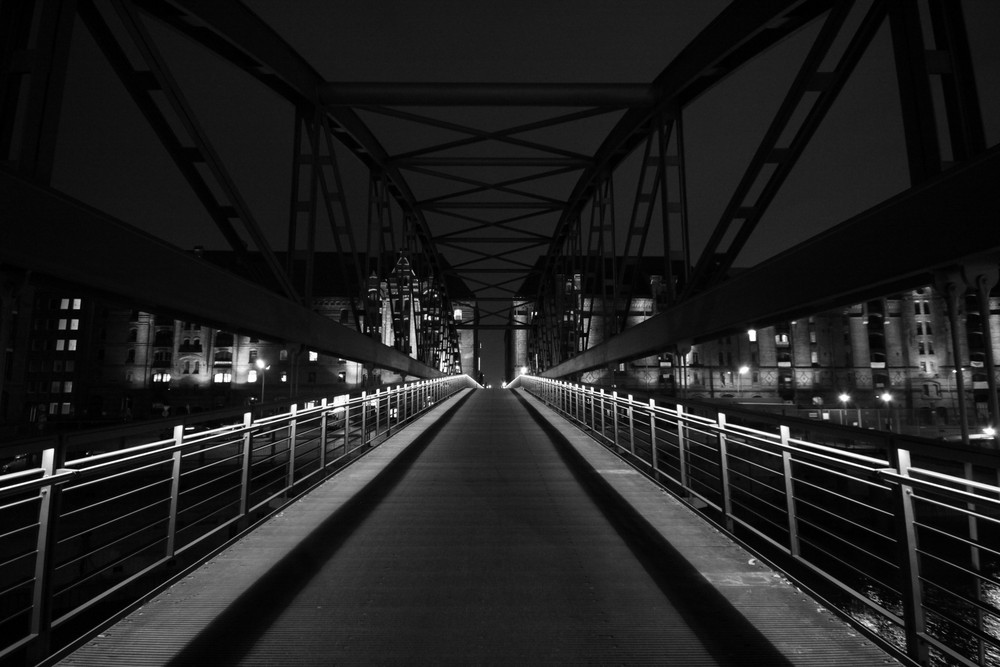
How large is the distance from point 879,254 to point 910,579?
2825 millimetres

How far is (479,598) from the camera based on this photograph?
321cm

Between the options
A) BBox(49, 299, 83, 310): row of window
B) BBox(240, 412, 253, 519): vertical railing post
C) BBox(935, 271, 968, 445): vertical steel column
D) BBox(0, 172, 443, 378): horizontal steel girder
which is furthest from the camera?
BBox(49, 299, 83, 310): row of window

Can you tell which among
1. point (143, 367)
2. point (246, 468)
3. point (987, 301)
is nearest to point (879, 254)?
point (987, 301)

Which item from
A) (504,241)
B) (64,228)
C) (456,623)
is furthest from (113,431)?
(504,241)

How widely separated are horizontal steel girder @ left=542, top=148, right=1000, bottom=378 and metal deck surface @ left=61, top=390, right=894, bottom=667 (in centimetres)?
249

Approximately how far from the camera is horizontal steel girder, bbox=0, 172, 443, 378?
161 inches

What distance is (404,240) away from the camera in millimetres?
23469

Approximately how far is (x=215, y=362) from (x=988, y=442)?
6875cm

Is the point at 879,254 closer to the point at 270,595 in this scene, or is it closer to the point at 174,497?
the point at 270,595

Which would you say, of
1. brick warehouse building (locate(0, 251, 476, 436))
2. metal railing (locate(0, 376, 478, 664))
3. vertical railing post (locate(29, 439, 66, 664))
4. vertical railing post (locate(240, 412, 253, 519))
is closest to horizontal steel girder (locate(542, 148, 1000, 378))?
metal railing (locate(0, 376, 478, 664))

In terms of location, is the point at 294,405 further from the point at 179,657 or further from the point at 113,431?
the point at 179,657

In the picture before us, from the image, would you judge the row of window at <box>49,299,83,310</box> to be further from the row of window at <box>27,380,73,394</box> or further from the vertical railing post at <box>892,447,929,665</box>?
the vertical railing post at <box>892,447,929,665</box>

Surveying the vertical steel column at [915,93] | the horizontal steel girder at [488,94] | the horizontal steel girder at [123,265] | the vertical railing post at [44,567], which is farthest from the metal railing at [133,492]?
the horizontal steel girder at [488,94]

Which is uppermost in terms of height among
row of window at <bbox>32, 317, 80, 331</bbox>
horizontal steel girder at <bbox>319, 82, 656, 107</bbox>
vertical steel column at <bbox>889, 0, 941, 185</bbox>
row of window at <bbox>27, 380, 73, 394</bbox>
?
row of window at <bbox>32, 317, 80, 331</bbox>
